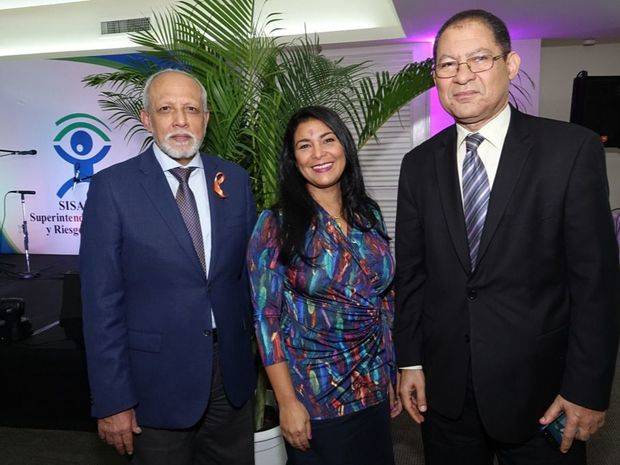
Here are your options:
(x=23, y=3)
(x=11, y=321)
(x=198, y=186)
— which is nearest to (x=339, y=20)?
(x=23, y=3)

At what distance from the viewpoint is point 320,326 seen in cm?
185

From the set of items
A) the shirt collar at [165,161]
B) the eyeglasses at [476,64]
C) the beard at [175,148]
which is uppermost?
the eyeglasses at [476,64]

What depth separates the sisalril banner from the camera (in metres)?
7.73

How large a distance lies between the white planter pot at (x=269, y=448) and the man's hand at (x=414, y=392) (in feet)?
3.69

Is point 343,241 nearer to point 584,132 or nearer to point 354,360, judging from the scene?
point 354,360

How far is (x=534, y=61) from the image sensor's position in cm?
627

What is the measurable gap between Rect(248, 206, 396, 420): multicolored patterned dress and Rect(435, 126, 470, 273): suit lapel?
394 millimetres

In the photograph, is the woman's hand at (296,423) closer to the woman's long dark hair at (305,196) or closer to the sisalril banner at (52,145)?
the woman's long dark hair at (305,196)

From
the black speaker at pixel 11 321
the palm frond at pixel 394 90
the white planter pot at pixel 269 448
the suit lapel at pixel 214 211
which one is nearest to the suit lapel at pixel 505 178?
the suit lapel at pixel 214 211

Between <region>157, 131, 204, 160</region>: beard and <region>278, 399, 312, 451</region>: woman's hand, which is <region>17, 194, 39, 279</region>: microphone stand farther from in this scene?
<region>278, 399, 312, 451</region>: woman's hand

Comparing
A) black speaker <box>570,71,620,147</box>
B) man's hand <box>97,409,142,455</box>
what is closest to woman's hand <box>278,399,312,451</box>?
man's hand <box>97,409,142,455</box>

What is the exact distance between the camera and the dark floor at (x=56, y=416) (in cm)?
319

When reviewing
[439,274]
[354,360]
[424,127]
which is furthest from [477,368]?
[424,127]

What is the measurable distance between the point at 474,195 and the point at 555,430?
0.75 metres
